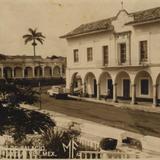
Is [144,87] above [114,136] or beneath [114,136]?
above

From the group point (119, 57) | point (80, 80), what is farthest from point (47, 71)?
point (80, 80)

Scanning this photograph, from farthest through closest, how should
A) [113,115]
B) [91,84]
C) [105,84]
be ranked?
[91,84], [105,84], [113,115]

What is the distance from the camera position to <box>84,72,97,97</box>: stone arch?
20281mm

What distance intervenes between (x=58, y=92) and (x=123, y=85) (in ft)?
8.90

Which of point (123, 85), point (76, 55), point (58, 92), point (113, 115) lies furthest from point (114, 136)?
point (76, 55)

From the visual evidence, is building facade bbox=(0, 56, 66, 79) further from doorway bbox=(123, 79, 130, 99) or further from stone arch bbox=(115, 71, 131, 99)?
doorway bbox=(123, 79, 130, 99)

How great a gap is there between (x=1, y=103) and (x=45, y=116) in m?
0.63

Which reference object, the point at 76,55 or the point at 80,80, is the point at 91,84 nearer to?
the point at 80,80

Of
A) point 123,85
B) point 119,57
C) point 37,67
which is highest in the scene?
point 119,57

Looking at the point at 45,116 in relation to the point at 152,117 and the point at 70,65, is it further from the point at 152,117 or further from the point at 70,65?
the point at 70,65

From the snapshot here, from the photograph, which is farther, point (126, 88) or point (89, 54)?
point (89, 54)

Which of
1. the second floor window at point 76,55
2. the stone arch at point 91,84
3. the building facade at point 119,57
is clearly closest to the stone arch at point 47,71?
the building facade at point 119,57

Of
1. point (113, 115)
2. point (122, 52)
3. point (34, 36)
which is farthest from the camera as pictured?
point (122, 52)

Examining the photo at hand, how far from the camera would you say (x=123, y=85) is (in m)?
18.8
